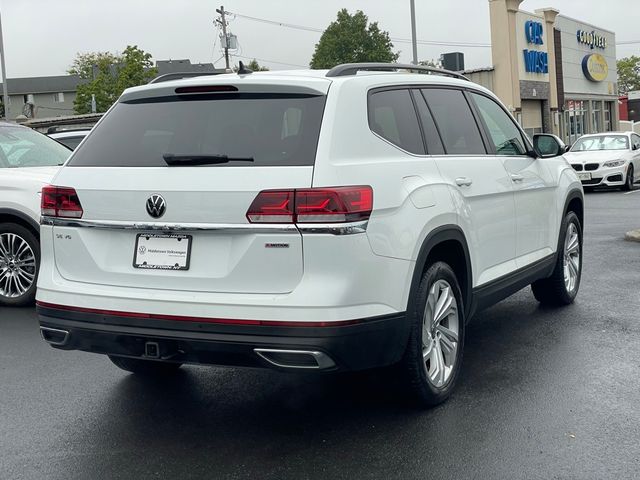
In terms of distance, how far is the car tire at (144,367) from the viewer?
219 inches

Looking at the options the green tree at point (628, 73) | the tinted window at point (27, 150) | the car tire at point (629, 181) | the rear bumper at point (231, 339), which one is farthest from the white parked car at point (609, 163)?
the green tree at point (628, 73)

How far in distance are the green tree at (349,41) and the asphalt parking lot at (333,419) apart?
235ft

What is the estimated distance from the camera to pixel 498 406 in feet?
16.1

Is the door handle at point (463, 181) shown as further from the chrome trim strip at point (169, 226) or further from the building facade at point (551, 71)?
the building facade at point (551, 71)

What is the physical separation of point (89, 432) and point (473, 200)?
2.56m

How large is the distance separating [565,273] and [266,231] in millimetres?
4058

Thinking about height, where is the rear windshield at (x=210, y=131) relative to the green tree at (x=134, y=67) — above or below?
below

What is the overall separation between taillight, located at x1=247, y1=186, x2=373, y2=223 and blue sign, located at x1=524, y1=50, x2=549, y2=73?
33.4 m

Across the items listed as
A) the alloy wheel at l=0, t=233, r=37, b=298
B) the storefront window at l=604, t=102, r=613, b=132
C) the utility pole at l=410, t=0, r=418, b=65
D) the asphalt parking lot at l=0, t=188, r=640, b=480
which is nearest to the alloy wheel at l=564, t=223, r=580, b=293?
the asphalt parking lot at l=0, t=188, r=640, b=480

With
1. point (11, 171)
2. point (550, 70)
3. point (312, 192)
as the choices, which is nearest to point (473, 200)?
point (312, 192)

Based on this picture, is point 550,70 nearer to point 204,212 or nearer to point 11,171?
point 11,171

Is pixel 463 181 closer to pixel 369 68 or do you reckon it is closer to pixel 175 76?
pixel 369 68

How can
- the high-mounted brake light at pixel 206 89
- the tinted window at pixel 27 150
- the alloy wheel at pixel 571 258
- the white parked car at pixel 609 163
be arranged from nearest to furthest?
the high-mounted brake light at pixel 206 89 < the alloy wheel at pixel 571 258 < the tinted window at pixel 27 150 < the white parked car at pixel 609 163

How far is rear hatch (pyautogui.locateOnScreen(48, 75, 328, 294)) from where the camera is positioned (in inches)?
162
